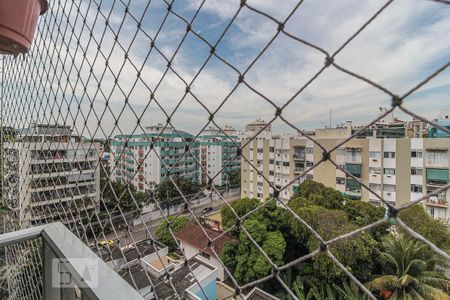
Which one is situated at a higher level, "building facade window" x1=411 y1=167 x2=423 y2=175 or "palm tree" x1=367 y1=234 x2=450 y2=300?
"building facade window" x1=411 y1=167 x2=423 y2=175

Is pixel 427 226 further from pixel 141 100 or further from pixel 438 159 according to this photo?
pixel 141 100

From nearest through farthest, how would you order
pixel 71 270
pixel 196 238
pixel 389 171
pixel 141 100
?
pixel 71 270
pixel 141 100
pixel 196 238
pixel 389 171

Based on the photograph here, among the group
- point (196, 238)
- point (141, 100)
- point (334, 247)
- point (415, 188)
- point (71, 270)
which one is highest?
point (141, 100)

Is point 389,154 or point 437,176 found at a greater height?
point 389,154

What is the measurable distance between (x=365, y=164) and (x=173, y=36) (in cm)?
758

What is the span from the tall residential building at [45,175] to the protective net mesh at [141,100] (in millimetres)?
14

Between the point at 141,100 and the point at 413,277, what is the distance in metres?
4.55

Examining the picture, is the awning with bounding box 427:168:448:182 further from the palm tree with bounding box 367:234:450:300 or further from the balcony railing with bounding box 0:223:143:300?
the balcony railing with bounding box 0:223:143:300

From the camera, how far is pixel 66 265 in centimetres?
44

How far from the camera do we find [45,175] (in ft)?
4.03

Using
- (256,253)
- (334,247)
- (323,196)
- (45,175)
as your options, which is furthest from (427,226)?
(45,175)

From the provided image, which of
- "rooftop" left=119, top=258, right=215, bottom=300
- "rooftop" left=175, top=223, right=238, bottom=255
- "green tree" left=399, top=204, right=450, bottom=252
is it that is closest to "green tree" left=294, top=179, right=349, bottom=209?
"green tree" left=399, top=204, right=450, bottom=252

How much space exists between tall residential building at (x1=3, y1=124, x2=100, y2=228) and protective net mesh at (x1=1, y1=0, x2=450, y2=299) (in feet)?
0.04

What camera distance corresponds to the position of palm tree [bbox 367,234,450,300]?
3469 mm
